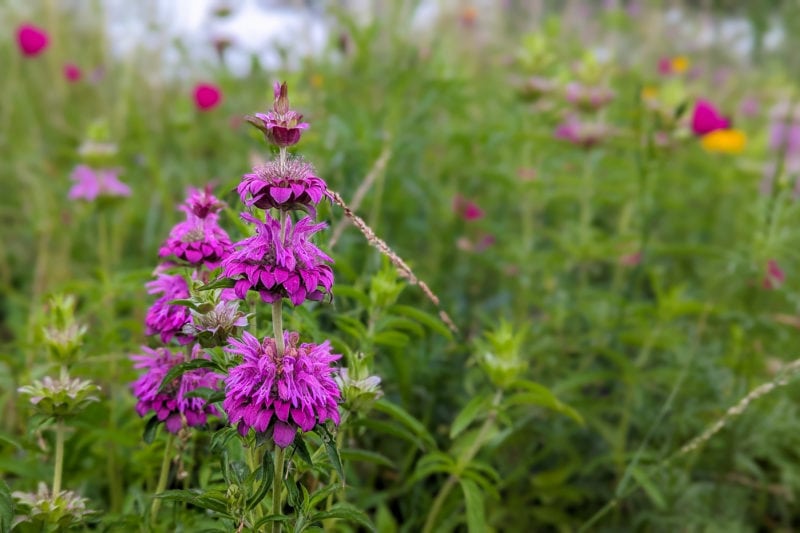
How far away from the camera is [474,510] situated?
4.47 feet

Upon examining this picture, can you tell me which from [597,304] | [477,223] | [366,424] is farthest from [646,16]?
[366,424]

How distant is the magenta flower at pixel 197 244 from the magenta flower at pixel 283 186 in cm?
23

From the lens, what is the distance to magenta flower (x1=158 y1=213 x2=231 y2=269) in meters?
1.12

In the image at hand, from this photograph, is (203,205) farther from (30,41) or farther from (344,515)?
(30,41)

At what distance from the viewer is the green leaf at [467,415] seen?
4.59 ft

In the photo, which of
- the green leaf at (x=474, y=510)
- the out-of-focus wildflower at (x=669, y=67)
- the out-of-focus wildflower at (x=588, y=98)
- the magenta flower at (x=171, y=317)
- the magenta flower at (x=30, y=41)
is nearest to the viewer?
the magenta flower at (x=171, y=317)

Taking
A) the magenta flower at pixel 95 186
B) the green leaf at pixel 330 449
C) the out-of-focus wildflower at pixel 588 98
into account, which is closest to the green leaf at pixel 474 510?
the green leaf at pixel 330 449

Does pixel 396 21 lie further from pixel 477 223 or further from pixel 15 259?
pixel 15 259

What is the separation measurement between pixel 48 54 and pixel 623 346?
3.37 m

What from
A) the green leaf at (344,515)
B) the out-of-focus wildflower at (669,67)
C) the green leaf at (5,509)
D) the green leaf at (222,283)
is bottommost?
the green leaf at (5,509)

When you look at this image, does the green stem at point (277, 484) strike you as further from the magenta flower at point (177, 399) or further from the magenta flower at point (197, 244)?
the magenta flower at point (197, 244)

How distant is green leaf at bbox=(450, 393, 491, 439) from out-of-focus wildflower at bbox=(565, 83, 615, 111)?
138 centimetres

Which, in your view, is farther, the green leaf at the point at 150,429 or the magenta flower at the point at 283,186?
the green leaf at the point at 150,429

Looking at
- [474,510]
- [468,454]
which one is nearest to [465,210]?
[468,454]
